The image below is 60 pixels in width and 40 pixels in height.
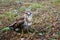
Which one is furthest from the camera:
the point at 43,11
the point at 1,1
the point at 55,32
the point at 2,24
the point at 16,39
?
the point at 1,1

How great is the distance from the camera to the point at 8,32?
597 centimetres

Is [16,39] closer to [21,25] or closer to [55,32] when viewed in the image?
[21,25]

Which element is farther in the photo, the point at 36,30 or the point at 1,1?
the point at 1,1

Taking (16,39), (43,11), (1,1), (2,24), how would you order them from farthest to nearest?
(1,1) → (43,11) → (2,24) → (16,39)

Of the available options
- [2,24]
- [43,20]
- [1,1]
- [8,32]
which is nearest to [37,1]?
[1,1]

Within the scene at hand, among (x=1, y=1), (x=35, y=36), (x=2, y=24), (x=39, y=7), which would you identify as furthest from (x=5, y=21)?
(x=1, y=1)

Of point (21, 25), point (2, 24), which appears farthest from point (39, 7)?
point (21, 25)

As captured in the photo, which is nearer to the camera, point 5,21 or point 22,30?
point 22,30

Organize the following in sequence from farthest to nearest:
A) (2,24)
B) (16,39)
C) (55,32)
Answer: (2,24)
(55,32)
(16,39)

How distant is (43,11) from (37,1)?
157cm

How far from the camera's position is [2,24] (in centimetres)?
668

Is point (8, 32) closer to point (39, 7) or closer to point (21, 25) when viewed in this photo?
point (21, 25)

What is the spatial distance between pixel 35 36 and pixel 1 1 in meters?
4.24

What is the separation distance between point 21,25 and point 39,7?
2.94m
